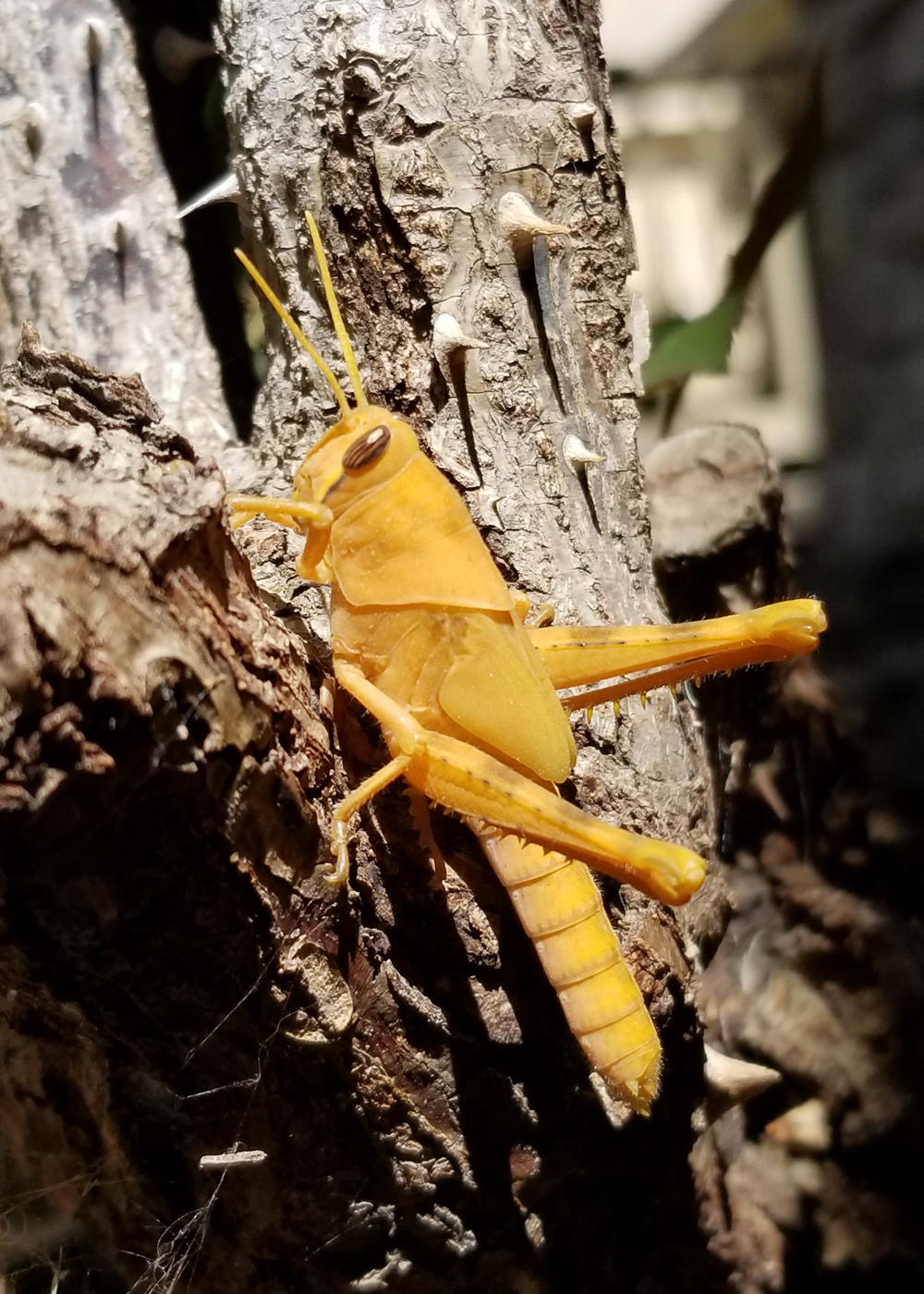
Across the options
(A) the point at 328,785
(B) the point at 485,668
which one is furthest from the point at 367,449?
(A) the point at 328,785

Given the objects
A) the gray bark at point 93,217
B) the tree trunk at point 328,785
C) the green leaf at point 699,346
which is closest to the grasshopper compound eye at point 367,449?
the tree trunk at point 328,785

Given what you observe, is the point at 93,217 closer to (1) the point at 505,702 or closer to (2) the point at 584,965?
(1) the point at 505,702

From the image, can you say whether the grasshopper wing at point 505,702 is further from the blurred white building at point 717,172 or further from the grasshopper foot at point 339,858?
the blurred white building at point 717,172

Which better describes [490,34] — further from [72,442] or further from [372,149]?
[72,442]

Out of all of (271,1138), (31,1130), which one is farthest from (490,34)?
(31,1130)

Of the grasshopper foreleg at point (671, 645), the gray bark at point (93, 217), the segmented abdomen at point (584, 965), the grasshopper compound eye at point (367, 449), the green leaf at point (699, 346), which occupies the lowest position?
the segmented abdomen at point (584, 965)

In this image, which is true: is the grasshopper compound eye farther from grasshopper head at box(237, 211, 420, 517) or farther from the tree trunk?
the tree trunk

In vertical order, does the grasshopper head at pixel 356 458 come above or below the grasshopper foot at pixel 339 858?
above
